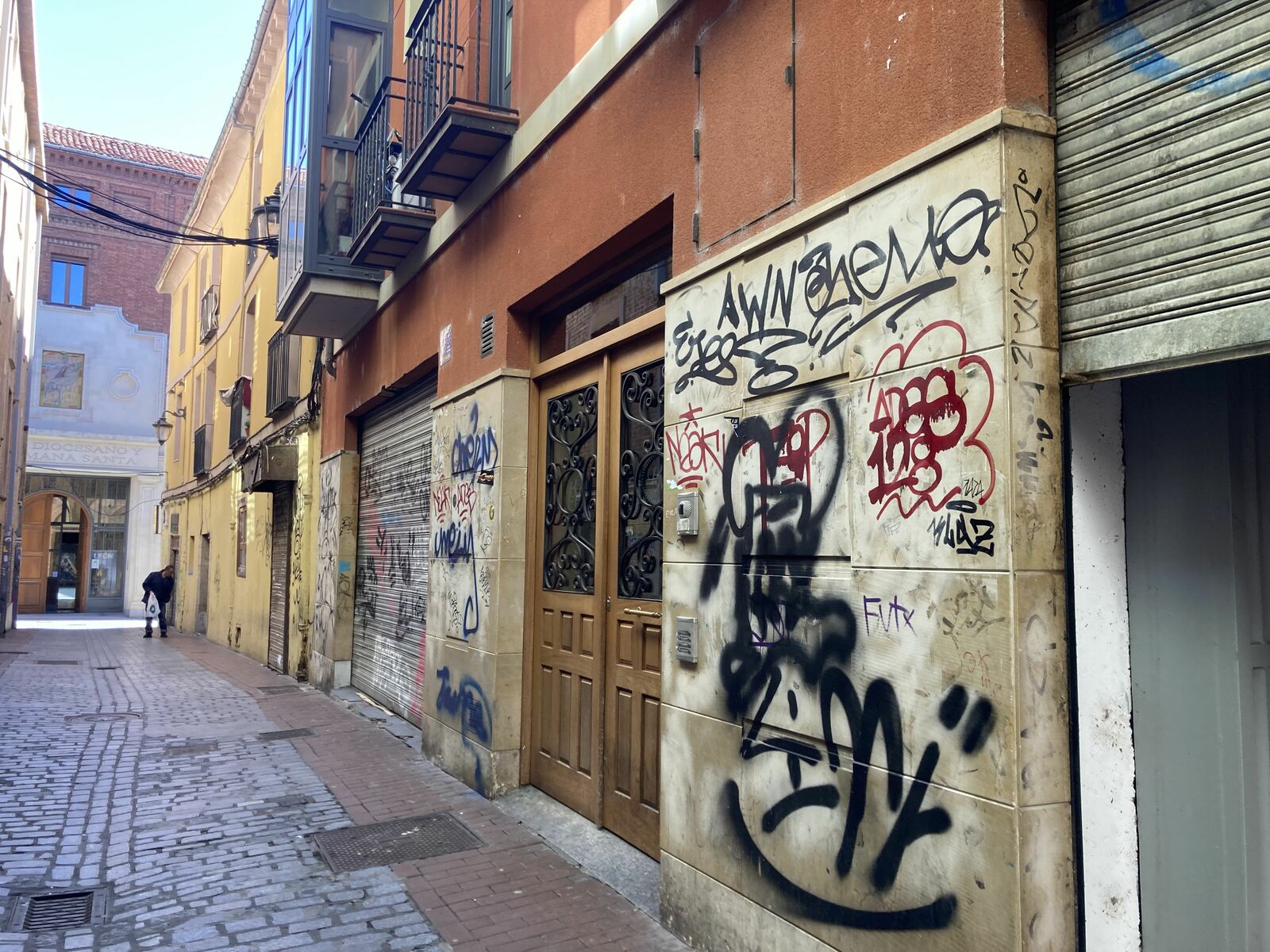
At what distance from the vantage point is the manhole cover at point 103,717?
991cm

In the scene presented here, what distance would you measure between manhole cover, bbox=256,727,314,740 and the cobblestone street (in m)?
0.08

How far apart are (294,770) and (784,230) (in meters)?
5.87

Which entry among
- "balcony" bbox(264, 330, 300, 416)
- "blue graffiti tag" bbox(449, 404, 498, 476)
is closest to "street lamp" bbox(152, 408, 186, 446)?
"balcony" bbox(264, 330, 300, 416)

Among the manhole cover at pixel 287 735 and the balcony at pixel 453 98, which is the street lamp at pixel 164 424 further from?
the balcony at pixel 453 98

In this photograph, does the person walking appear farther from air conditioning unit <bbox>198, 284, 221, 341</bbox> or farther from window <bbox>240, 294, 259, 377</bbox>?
window <bbox>240, 294, 259, 377</bbox>

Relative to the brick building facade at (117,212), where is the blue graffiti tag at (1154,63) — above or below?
below

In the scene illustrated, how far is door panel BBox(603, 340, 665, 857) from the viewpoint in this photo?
5184 mm

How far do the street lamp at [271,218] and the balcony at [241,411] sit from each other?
2782 mm

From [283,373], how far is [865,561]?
1280cm

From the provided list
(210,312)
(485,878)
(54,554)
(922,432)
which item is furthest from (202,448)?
(922,432)

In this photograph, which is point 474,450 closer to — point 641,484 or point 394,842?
point 641,484

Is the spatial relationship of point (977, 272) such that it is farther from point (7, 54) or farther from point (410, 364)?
point (7, 54)

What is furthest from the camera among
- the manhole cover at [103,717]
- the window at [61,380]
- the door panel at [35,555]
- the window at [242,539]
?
the door panel at [35,555]

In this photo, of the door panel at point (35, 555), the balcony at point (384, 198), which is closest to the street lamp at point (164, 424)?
the door panel at point (35, 555)
